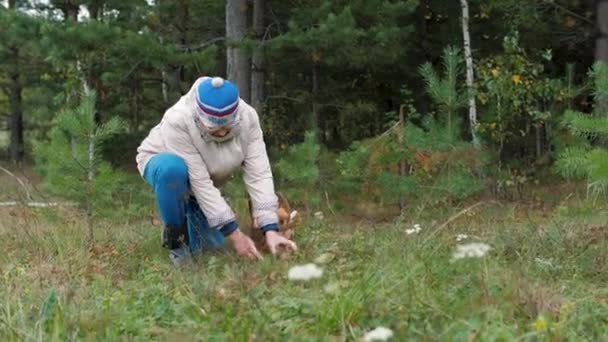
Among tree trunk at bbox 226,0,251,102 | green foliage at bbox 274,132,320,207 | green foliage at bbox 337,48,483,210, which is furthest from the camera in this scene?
tree trunk at bbox 226,0,251,102

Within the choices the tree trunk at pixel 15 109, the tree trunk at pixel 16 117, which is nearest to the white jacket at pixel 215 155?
the tree trunk at pixel 15 109

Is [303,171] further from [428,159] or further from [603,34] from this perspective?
[603,34]

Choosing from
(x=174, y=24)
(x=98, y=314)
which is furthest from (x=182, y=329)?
(x=174, y=24)

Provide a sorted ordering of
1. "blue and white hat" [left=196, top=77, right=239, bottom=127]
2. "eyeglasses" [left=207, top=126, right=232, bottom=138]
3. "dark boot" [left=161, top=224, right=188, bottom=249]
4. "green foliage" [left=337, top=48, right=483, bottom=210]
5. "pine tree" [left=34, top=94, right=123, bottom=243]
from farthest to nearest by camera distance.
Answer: "green foliage" [left=337, top=48, right=483, bottom=210] < "pine tree" [left=34, top=94, right=123, bottom=243] < "dark boot" [left=161, top=224, right=188, bottom=249] < "eyeglasses" [left=207, top=126, right=232, bottom=138] < "blue and white hat" [left=196, top=77, right=239, bottom=127]

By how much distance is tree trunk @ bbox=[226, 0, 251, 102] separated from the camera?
843 cm

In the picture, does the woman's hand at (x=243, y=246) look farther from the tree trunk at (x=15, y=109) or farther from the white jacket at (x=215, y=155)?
the tree trunk at (x=15, y=109)

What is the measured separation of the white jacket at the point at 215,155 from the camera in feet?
11.4

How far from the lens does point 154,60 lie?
7.53m

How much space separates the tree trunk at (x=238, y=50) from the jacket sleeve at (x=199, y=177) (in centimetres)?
465

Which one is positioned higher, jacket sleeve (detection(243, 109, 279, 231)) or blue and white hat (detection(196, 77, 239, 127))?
blue and white hat (detection(196, 77, 239, 127))

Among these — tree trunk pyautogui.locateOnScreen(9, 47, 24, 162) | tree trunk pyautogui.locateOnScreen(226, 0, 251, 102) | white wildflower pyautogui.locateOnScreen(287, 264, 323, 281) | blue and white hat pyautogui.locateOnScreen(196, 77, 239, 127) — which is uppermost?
tree trunk pyautogui.locateOnScreen(226, 0, 251, 102)

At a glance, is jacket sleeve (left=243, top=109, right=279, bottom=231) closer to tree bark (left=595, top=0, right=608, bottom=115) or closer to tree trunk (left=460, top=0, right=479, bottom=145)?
tree trunk (left=460, top=0, right=479, bottom=145)

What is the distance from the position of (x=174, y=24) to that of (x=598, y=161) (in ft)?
26.7

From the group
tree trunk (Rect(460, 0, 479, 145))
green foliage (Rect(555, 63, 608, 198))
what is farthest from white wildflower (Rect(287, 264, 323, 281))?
tree trunk (Rect(460, 0, 479, 145))
